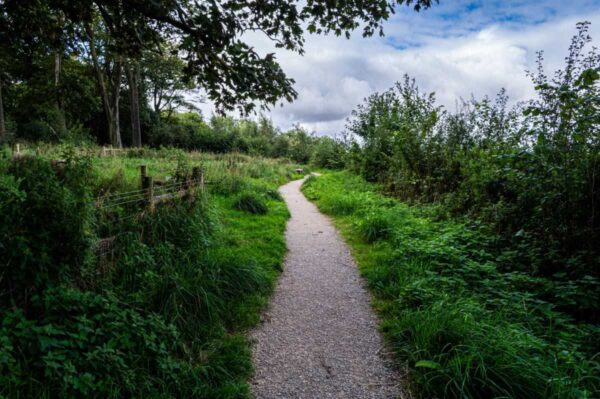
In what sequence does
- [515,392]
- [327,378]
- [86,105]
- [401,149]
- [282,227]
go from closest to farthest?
[515,392], [327,378], [282,227], [401,149], [86,105]

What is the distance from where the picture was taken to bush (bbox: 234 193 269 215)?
9273mm

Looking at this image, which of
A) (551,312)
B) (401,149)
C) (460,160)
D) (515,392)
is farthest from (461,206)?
(515,392)

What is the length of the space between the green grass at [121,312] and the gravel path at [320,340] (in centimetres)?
26

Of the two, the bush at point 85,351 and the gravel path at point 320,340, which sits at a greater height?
the bush at point 85,351

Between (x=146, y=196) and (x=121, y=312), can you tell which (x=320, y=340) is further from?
(x=146, y=196)

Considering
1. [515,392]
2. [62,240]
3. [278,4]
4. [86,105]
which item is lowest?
[515,392]

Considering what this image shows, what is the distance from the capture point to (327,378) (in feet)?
9.73

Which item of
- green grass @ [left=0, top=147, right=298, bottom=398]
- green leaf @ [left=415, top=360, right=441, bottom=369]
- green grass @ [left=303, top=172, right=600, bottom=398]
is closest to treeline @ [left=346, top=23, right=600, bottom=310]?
green grass @ [left=303, top=172, right=600, bottom=398]

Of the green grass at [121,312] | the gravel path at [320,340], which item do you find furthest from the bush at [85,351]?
the gravel path at [320,340]

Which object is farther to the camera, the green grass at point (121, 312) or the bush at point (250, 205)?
the bush at point (250, 205)

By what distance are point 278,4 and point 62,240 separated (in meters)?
4.07

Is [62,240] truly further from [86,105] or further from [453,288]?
[86,105]

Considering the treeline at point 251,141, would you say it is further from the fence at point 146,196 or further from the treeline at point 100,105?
the fence at point 146,196

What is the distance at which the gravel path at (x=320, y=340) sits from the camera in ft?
9.39
